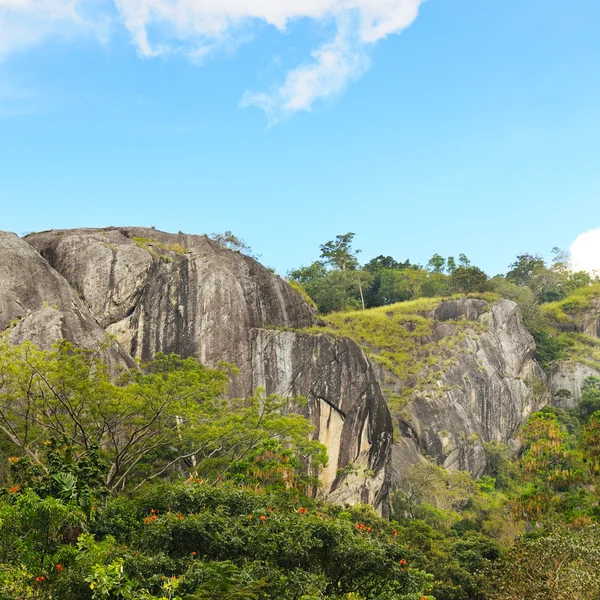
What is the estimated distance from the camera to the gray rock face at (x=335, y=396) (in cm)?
2938

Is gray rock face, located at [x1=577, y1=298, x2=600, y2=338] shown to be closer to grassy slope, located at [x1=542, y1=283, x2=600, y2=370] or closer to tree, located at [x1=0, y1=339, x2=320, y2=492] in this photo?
grassy slope, located at [x1=542, y1=283, x2=600, y2=370]

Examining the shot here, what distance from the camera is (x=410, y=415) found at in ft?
135

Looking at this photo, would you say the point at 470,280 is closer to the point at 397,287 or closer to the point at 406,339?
the point at 397,287

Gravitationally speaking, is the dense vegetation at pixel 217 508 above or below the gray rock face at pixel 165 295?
below

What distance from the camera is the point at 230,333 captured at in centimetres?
2978

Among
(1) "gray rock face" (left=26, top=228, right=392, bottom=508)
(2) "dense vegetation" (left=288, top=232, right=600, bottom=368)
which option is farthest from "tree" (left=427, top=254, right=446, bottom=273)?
(1) "gray rock face" (left=26, top=228, right=392, bottom=508)

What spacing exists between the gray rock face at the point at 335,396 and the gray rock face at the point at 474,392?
6.27 m

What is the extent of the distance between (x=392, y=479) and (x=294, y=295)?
33.3 feet

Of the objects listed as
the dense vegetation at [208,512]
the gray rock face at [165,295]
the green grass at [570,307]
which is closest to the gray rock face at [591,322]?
the green grass at [570,307]

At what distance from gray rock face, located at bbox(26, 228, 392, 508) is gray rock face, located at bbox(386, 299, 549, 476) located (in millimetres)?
6956

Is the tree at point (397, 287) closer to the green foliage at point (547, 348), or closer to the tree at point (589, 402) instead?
the green foliage at point (547, 348)

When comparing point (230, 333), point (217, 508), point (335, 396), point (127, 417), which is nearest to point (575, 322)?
point (335, 396)

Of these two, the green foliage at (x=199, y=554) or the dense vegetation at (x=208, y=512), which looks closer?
the green foliage at (x=199, y=554)

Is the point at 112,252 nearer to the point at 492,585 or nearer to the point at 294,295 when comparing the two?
the point at 294,295
